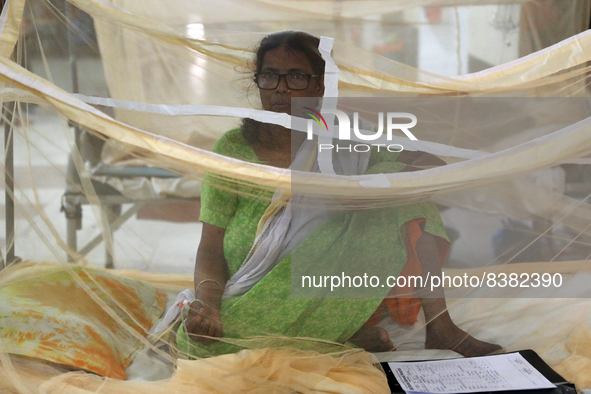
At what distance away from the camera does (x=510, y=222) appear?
1.07 metres

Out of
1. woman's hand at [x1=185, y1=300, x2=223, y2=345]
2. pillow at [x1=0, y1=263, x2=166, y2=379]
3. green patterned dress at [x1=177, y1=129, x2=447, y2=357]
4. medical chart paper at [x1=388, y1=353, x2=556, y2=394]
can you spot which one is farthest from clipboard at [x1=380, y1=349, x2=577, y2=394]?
pillow at [x1=0, y1=263, x2=166, y2=379]

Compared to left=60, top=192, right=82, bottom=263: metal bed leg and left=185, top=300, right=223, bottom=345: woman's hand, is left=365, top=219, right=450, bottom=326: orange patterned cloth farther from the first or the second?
left=60, top=192, right=82, bottom=263: metal bed leg

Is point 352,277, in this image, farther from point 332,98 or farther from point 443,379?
point 332,98

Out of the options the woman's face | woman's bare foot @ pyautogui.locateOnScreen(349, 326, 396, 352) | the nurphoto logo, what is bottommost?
woman's bare foot @ pyautogui.locateOnScreen(349, 326, 396, 352)

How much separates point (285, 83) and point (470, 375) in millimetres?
683

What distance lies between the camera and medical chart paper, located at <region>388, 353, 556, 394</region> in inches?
37.6

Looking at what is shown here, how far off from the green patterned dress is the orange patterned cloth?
13 millimetres

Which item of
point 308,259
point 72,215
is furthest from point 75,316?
point 308,259

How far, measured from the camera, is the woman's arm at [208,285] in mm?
1041

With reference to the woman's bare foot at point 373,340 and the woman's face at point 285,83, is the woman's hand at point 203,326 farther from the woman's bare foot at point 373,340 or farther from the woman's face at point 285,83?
the woman's face at point 285,83

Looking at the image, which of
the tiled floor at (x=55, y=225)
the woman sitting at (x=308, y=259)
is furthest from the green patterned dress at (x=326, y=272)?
the tiled floor at (x=55, y=225)

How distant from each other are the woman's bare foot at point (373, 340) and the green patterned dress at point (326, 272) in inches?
0.8

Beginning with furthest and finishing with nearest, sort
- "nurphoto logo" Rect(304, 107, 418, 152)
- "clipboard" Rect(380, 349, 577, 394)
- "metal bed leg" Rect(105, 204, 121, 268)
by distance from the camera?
1. "metal bed leg" Rect(105, 204, 121, 268)
2. "nurphoto logo" Rect(304, 107, 418, 152)
3. "clipboard" Rect(380, 349, 577, 394)

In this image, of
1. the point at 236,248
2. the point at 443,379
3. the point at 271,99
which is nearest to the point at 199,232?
the point at 236,248
